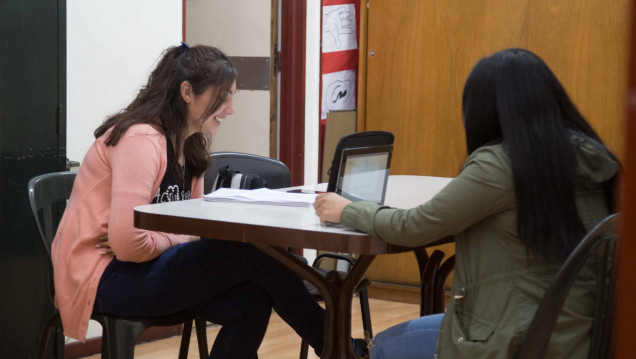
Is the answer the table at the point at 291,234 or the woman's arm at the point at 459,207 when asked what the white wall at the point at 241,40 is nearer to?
the table at the point at 291,234

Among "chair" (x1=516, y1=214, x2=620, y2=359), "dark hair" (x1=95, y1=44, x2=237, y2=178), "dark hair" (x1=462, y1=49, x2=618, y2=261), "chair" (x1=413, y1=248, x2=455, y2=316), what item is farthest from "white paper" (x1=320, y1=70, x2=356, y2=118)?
"chair" (x1=516, y1=214, x2=620, y2=359)

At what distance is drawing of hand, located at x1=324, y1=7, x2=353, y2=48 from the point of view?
4547 millimetres

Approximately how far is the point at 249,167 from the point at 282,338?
3.89 feet

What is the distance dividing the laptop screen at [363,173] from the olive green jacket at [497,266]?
250 millimetres

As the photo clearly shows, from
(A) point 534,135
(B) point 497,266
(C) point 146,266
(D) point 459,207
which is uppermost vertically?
(A) point 534,135

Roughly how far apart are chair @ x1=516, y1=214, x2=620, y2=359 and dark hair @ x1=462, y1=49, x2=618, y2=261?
0.27 ft

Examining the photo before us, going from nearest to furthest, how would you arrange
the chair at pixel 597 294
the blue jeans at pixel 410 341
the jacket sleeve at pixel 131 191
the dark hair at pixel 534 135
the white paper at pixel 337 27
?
the chair at pixel 597 294 < the dark hair at pixel 534 135 < the blue jeans at pixel 410 341 < the jacket sleeve at pixel 131 191 < the white paper at pixel 337 27

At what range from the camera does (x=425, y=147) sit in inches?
166

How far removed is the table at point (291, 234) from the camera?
4.86ft

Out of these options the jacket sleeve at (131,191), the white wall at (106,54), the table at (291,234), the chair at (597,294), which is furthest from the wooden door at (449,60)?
the chair at (597,294)

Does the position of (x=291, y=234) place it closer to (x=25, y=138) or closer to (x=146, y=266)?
(x=146, y=266)

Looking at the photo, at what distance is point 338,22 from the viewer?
4.57 m

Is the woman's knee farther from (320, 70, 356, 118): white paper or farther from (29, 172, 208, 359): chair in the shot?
(320, 70, 356, 118): white paper

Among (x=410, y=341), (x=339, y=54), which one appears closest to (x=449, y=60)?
(x=339, y=54)
